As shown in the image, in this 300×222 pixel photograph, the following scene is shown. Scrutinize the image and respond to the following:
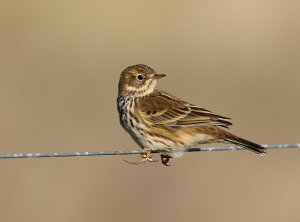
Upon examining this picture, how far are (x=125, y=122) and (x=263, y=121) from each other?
8.51 metres

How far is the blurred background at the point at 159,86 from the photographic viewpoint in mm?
16062

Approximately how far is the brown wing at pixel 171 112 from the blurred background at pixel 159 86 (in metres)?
4.43

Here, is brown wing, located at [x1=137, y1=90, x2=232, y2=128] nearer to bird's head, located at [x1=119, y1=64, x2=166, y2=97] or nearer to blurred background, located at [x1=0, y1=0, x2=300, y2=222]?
bird's head, located at [x1=119, y1=64, x2=166, y2=97]

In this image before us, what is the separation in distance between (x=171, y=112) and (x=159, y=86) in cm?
1135

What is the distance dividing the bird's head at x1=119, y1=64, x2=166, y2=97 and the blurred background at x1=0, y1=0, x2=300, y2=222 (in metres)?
4.02

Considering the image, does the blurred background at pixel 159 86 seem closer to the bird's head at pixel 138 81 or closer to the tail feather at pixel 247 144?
the bird's head at pixel 138 81

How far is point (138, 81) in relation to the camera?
11828mm

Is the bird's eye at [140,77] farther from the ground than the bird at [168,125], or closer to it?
farther from the ground

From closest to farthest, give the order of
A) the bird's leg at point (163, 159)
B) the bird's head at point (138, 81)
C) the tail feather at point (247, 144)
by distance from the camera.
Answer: the tail feather at point (247, 144)
the bird's leg at point (163, 159)
the bird's head at point (138, 81)

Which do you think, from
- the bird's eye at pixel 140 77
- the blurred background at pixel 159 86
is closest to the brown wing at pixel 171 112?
the bird's eye at pixel 140 77

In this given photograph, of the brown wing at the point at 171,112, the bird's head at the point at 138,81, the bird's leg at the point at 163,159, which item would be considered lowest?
the bird's leg at the point at 163,159

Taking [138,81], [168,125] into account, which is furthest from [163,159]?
[138,81]
